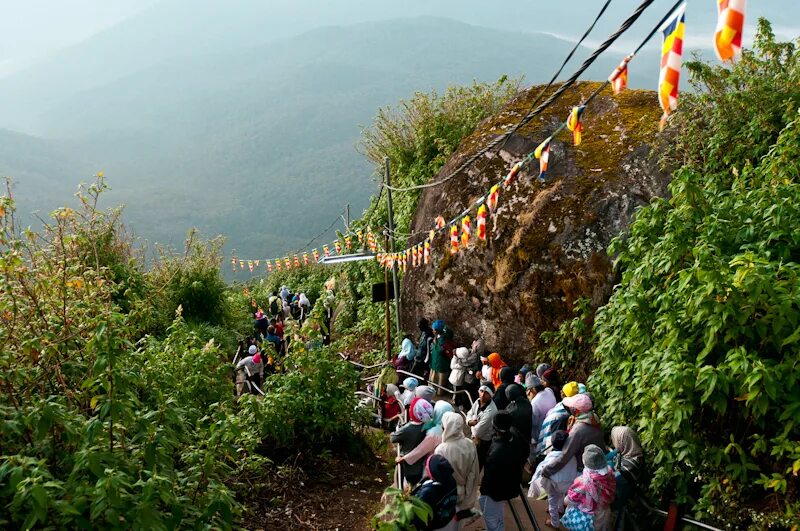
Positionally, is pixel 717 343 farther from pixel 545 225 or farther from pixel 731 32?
pixel 545 225

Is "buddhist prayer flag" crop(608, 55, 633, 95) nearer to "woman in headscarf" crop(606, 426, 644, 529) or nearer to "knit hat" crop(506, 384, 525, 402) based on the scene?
"knit hat" crop(506, 384, 525, 402)

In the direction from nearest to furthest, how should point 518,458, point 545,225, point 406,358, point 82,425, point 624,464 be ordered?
point 82,425
point 518,458
point 624,464
point 545,225
point 406,358

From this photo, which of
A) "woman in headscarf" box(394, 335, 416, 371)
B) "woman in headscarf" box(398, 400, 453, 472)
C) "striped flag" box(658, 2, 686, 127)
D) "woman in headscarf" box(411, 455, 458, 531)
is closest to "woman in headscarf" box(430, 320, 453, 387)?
"woman in headscarf" box(394, 335, 416, 371)

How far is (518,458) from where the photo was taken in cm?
597

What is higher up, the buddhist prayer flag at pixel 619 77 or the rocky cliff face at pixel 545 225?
the buddhist prayer flag at pixel 619 77

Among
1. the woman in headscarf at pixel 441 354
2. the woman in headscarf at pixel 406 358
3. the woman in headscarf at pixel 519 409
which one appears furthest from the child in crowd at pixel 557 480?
the woman in headscarf at pixel 406 358

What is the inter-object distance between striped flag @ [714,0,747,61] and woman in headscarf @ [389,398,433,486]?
424 cm

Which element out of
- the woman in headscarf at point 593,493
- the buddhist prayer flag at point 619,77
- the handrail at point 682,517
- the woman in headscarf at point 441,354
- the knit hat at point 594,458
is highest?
the buddhist prayer flag at point 619,77

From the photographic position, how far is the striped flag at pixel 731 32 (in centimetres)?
298

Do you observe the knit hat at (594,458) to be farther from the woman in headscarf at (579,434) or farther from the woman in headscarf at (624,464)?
the woman in headscarf at (579,434)

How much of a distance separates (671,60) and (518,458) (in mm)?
3708

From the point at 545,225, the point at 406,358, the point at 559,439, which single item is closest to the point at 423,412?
the point at 559,439

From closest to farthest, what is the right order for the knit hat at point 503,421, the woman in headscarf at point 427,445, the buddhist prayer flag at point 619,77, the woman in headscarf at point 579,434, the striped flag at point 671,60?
the striped flag at point 671,60, the buddhist prayer flag at point 619,77, the knit hat at point 503,421, the woman in headscarf at point 427,445, the woman in headscarf at point 579,434

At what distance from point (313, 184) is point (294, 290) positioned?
427ft
